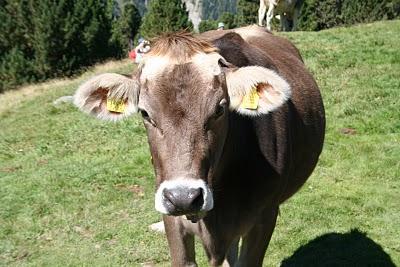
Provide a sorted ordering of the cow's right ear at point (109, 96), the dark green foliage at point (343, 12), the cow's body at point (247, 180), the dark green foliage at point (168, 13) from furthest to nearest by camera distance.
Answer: the dark green foliage at point (343, 12) → the dark green foliage at point (168, 13) → the cow's body at point (247, 180) → the cow's right ear at point (109, 96)

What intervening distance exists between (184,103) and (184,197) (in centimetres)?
51

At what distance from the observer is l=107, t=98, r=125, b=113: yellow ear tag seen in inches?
132

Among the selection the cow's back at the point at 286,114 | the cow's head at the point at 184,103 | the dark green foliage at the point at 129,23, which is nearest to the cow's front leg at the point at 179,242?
the cow's head at the point at 184,103

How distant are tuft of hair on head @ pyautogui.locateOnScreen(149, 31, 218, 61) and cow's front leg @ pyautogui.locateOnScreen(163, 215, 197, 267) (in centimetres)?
120

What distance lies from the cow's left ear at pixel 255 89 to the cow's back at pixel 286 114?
54 centimetres

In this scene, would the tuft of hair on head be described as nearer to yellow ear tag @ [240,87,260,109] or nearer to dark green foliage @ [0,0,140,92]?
yellow ear tag @ [240,87,260,109]

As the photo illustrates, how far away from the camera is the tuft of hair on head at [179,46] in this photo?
123 inches

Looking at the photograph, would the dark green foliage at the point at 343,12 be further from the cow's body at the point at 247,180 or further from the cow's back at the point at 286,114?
the cow's body at the point at 247,180

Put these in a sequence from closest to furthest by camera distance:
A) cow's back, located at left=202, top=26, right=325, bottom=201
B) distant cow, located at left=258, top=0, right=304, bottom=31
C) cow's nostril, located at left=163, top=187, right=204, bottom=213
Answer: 1. cow's nostril, located at left=163, top=187, right=204, bottom=213
2. cow's back, located at left=202, top=26, right=325, bottom=201
3. distant cow, located at left=258, top=0, right=304, bottom=31

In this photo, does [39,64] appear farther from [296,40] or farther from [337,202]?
[337,202]

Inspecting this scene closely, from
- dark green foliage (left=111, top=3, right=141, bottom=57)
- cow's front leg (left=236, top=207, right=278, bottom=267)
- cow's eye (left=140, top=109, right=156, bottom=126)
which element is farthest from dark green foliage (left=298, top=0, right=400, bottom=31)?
cow's eye (left=140, top=109, right=156, bottom=126)

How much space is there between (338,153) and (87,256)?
4.26 metres

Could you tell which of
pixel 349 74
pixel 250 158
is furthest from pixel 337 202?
pixel 349 74

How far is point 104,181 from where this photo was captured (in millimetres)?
8297
